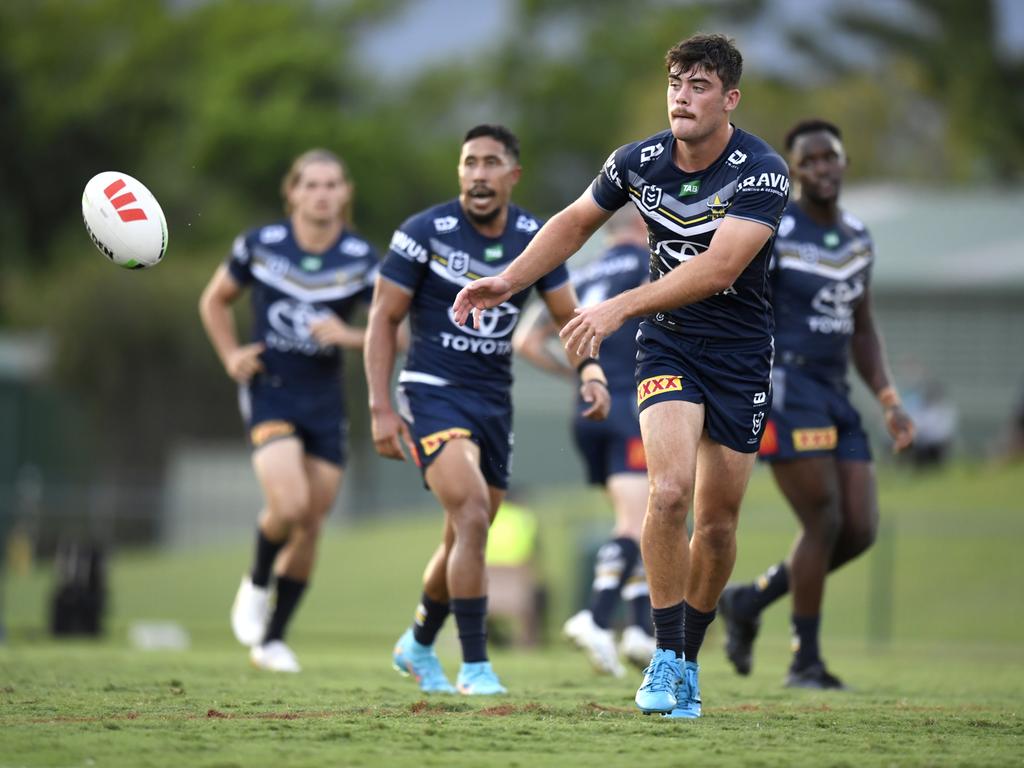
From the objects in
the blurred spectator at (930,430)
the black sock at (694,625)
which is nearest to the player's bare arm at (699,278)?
the black sock at (694,625)

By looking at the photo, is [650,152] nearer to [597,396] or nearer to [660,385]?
[660,385]

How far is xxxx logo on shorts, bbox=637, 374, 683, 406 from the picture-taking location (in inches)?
251

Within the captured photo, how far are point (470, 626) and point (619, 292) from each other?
3138 millimetres

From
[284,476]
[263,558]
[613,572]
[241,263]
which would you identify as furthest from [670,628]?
[241,263]

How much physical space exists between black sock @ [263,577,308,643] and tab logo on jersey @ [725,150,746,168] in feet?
14.8

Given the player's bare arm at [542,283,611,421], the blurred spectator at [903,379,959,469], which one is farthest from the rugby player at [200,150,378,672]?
the blurred spectator at [903,379,959,469]

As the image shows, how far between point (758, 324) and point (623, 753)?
213cm

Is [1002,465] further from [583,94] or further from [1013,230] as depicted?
[583,94]

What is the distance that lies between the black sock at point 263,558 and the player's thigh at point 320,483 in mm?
301

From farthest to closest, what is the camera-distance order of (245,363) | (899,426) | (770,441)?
(245,363), (899,426), (770,441)

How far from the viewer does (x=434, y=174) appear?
58.1 m

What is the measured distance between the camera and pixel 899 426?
28.7ft

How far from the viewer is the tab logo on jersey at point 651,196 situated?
6496 millimetres

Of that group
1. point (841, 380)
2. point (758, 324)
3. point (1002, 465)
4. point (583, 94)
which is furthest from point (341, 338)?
point (583, 94)
